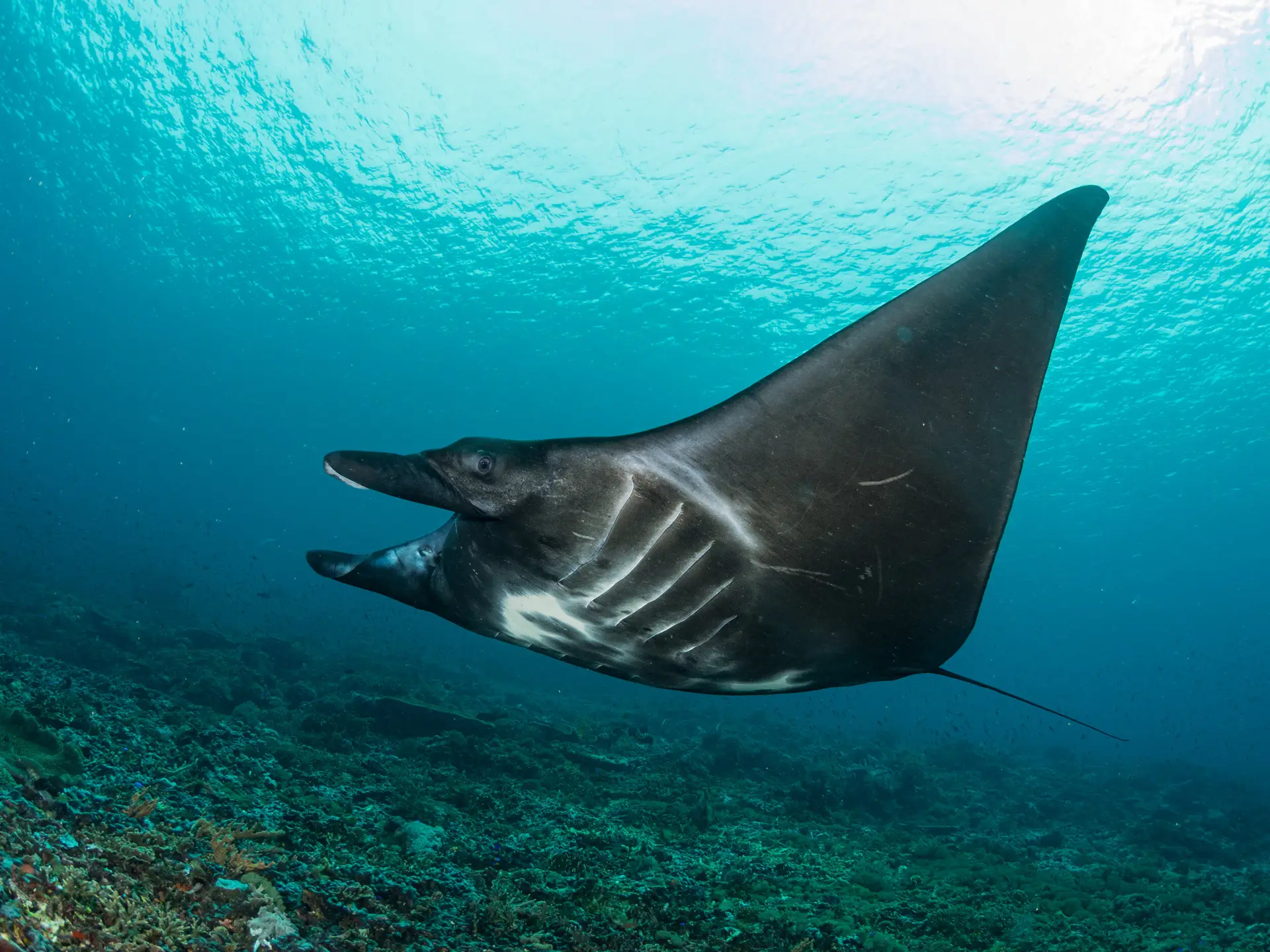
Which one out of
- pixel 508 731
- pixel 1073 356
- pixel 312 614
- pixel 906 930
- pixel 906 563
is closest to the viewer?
pixel 906 563

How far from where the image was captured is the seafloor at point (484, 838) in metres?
2.54

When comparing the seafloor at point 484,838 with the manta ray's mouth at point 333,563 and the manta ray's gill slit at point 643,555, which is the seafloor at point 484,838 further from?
the manta ray's gill slit at point 643,555

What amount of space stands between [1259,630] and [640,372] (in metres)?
91.5

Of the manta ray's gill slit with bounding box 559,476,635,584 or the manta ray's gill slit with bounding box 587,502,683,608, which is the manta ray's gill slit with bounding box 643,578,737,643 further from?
the manta ray's gill slit with bounding box 559,476,635,584

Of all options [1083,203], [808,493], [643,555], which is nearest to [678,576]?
[643,555]

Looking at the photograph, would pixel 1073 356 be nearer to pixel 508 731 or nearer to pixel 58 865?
pixel 508 731

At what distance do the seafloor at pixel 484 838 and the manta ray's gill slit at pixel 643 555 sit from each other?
1735 mm

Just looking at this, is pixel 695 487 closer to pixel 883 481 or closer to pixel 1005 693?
pixel 883 481

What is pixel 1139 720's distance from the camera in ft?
213

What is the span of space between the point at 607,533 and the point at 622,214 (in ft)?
77.6

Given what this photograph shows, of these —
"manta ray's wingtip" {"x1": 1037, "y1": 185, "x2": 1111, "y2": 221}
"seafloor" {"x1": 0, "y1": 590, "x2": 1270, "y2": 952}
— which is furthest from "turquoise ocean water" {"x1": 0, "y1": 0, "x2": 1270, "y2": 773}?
"manta ray's wingtip" {"x1": 1037, "y1": 185, "x2": 1111, "y2": 221}

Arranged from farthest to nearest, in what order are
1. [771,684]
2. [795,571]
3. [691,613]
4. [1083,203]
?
[771,684] < [691,613] < [795,571] < [1083,203]

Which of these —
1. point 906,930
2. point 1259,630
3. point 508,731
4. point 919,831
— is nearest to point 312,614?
point 508,731

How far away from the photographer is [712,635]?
2.46 meters
